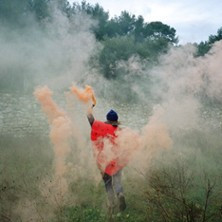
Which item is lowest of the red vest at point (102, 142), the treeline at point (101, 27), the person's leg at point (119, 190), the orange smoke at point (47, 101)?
the person's leg at point (119, 190)

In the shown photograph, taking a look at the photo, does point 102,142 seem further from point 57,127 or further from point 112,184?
point 57,127

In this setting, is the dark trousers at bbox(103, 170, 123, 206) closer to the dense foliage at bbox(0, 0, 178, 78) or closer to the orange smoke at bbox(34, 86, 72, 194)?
the orange smoke at bbox(34, 86, 72, 194)

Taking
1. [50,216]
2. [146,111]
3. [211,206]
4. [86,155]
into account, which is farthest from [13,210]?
[146,111]

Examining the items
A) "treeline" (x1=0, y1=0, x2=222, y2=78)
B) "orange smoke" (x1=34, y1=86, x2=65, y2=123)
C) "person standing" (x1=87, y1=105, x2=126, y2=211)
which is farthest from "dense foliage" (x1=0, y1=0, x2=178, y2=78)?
"person standing" (x1=87, y1=105, x2=126, y2=211)

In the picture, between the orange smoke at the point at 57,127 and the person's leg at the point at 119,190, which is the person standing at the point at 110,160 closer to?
the person's leg at the point at 119,190

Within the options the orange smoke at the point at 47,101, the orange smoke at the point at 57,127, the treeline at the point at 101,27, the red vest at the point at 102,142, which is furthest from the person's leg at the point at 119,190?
the treeline at the point at 101,27

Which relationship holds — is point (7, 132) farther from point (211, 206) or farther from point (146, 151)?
point (211, 206)

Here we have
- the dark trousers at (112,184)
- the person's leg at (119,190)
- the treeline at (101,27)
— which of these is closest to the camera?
the person's leg at (119,190)

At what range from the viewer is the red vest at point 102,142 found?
20.8 ft

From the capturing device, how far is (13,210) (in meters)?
6.19

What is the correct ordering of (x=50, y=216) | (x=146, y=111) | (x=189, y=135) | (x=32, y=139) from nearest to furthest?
1. (x=50, y=216)
2. (x=32, y=139)
3. (x=189, y=135)
4. (x=146, y=111)

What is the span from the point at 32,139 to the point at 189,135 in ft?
19.0

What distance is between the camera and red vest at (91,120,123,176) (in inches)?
249

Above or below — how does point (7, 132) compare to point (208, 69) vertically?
below
